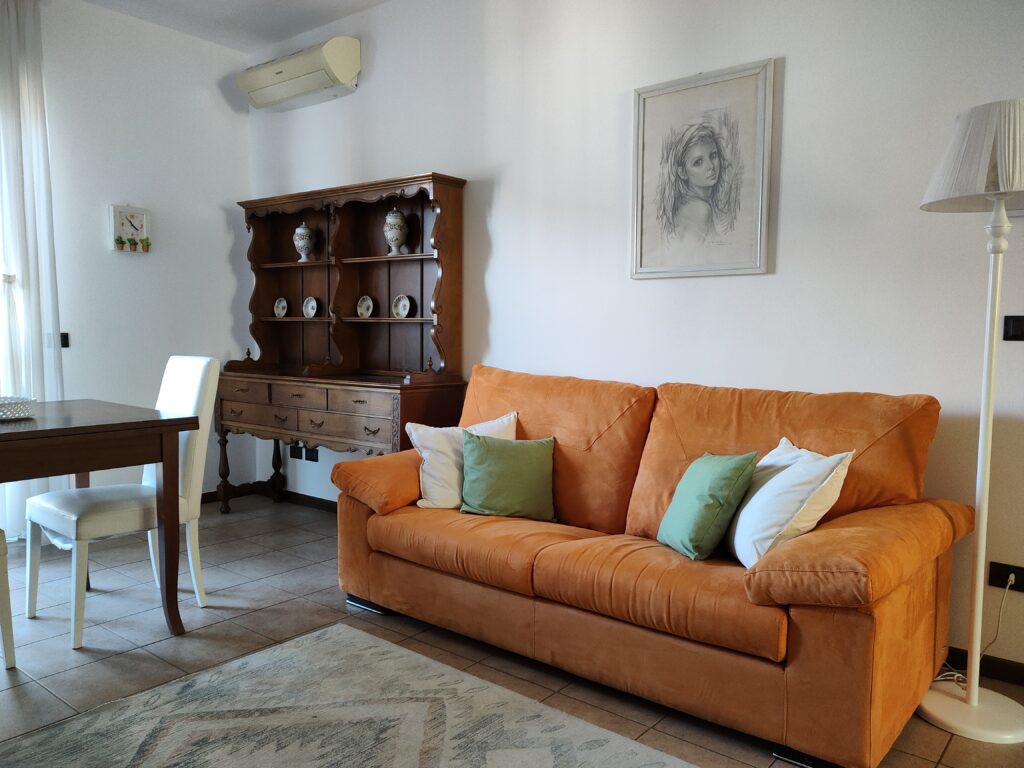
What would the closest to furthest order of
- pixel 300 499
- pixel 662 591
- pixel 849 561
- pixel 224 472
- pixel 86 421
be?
pixel 849 561 < pixel 662 591 < pixel 86 421 < pixel 224 472 < pixel 300 499

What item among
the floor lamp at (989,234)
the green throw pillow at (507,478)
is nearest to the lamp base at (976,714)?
the floor lamp at (989,234)

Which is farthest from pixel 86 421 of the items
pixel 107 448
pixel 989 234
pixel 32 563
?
pixel 989 234

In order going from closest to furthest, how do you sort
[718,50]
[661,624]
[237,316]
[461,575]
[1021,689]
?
1. [661,624]
2. [1021,689]
3. [461,575]
4. [718,50]
5. [237,316]

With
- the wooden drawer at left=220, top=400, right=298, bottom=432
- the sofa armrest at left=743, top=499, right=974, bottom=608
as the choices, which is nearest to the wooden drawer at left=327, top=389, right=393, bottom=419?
the wooden drawer at left=220, top=400, right=298, bottom=432

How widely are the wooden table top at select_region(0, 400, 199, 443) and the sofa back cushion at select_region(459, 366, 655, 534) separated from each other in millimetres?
1367

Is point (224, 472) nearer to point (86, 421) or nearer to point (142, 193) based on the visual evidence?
point (142, 193)

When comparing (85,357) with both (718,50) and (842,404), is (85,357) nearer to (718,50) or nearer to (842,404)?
(718,50)

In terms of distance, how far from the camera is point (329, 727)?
82.7 inches

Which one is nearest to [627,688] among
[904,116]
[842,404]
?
[842,404]

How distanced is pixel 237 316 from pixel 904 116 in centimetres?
407

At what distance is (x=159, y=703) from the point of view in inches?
87.7

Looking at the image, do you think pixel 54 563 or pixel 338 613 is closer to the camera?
pixel 338 613

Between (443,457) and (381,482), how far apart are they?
0.90 ft

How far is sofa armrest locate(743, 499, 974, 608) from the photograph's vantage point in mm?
1758
